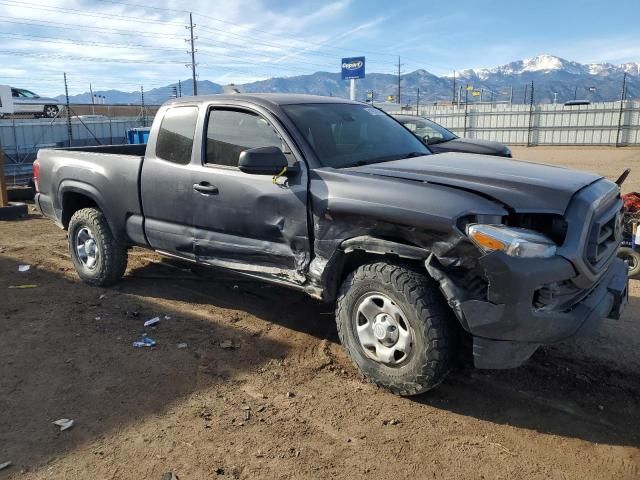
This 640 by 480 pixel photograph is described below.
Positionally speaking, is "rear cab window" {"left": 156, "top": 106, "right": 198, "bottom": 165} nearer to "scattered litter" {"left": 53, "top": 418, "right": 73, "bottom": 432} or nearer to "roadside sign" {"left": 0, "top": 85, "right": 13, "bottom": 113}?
"scattered litter" {"left": 53, "top": 418, "right": 73, "bottom": 432}

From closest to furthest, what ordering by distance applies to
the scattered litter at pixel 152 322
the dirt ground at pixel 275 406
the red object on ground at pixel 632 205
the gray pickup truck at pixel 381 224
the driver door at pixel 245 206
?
the dirt ground at pixel 275 406, the gray pickup truck at pixel 381 224, the driver door at pixel 245 206, the scattered litter at pixel 152 322, the red object on ground at pixel 632 205

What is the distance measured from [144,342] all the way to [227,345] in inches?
26.9

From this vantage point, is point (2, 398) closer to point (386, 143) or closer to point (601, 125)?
point (386, 143)

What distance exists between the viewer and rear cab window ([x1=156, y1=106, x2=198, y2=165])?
15.3 feet

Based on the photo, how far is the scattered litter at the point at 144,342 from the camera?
171 inches

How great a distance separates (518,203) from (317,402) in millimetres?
1718

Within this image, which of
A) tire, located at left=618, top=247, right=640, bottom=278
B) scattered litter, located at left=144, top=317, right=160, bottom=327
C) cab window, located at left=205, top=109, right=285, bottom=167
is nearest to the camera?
cab window, located at left=205, top=109, right=285, bottom=167

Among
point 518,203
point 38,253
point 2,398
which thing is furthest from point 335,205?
point 38,253

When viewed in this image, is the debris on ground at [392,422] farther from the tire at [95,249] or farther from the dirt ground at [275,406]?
the tire at [95,249]

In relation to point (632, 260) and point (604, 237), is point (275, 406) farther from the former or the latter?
point (632, 260)

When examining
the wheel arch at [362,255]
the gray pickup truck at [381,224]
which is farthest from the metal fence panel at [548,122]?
the wheel arch at [362,255]

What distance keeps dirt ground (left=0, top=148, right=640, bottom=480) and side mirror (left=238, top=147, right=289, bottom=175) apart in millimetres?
1415

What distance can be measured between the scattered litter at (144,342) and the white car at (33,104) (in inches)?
1007

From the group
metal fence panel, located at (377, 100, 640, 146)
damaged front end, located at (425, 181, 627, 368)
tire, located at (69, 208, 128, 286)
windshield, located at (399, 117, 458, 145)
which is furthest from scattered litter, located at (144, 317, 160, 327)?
metal fence panel, located at (377, 100, 640, 146)
